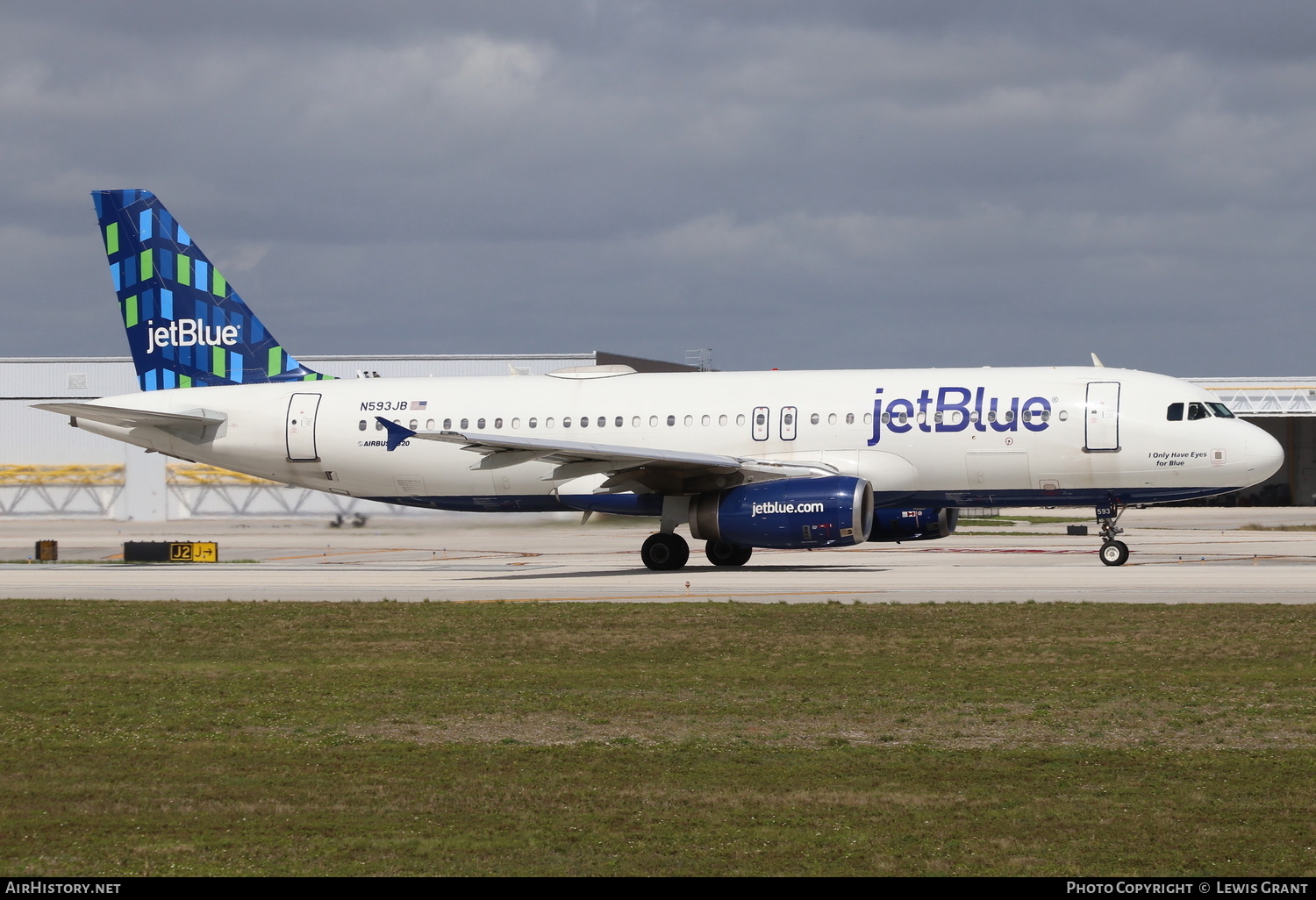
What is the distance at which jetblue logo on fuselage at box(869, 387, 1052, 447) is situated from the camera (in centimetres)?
3145

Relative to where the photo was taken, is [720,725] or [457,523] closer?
[720,725]

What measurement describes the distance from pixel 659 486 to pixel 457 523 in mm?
16982

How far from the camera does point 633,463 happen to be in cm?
3098

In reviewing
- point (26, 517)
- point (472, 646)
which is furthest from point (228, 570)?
point (26, 517)

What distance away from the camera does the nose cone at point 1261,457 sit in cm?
3095

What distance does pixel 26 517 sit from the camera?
72.7 metres

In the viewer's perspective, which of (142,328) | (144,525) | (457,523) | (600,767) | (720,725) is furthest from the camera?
(144,525)

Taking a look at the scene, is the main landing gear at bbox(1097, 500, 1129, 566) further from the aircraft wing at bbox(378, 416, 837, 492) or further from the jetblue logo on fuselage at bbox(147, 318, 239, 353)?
the jetblue logo on fuselage at bbox(147, 318, 239, 353)

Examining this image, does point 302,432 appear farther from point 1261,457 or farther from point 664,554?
point 1261,457

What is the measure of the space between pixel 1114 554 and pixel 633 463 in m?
11.6

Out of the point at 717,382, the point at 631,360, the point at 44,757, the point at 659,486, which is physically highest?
the point at 631,360

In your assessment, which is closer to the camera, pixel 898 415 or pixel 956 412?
pixel 956 412

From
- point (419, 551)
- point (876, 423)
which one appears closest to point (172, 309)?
point (419, 551)

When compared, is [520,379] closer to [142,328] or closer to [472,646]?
[142,328]
